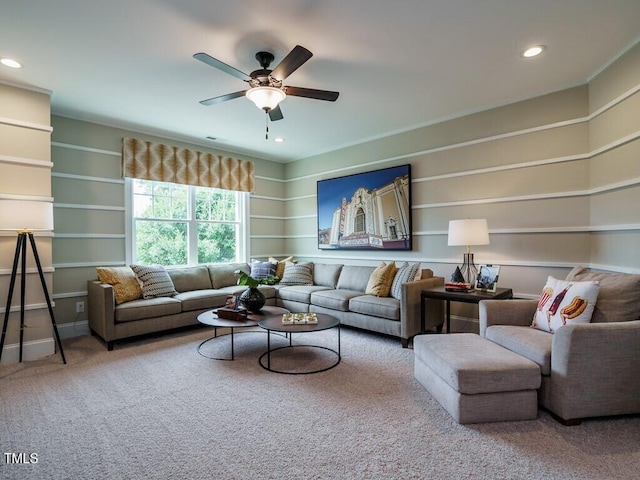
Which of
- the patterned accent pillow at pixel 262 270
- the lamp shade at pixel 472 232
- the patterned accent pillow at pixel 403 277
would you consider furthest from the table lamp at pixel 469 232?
the patterned accent pillow at pixel 262 270

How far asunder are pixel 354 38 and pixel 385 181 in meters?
2.36

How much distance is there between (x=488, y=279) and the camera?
11.1 ft

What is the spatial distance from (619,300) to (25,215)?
15.1 feet

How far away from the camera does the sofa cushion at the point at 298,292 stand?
14.9ft

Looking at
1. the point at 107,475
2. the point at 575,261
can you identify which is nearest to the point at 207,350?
the point at 107,475

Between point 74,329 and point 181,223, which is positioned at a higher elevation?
point 181,223

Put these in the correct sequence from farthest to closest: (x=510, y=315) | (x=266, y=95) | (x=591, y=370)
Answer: (x=510, y=315) < (x=266, y=95) < (x=591, y=370)

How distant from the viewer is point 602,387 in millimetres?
1999

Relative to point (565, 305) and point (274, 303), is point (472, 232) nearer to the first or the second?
point (565, 305)

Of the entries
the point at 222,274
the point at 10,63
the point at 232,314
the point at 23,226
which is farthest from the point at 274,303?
the point at 10,63

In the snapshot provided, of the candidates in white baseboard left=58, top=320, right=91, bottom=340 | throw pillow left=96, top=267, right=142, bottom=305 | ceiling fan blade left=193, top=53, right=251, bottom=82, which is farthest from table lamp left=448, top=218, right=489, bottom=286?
white baseboard left=58, top=320, right=91, bottom=340

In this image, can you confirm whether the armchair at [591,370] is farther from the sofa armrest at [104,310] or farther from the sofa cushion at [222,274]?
the sofa cushion at [222,274]

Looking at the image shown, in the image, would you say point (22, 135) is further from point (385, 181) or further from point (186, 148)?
point (385, 181)

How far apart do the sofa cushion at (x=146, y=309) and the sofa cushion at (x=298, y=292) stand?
1.42 metres
